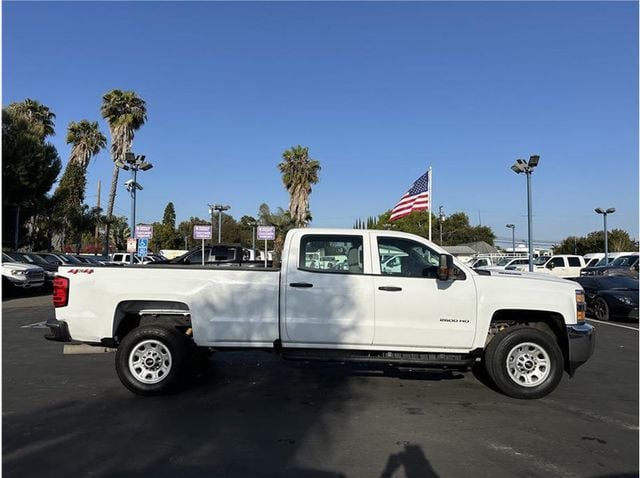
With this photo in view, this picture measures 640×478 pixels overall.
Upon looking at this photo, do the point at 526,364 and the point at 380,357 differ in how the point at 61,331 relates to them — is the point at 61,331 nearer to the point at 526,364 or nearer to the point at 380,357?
the point at 380,357

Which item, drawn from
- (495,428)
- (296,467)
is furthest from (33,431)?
(495,428)

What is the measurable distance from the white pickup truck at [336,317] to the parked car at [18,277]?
16331 mm

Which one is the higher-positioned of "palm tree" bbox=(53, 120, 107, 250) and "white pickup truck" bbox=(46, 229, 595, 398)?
"palm tree" bbox=(53, 120, 107, 250)

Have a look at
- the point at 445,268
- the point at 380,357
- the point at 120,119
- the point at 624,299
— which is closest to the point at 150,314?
the point at 380,357

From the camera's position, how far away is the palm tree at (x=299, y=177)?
46031mm

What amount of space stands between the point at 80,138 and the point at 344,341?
4165cm

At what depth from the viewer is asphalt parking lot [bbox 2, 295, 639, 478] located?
4234 millimetres

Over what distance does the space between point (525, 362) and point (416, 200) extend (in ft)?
53.0

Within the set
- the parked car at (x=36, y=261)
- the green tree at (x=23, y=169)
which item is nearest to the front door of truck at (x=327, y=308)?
the parked car at (x=36, y=261)

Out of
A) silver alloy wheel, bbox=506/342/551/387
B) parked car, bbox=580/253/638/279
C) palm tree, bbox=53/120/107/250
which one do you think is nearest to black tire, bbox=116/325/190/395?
silver alloy wheel, bbox=506/342/551/387

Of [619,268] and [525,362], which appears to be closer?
[525,362]

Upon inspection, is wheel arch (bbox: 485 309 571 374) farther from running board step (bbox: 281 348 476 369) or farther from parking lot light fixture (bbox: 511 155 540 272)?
parking lot light fixture (bbox: 511 155 540 272)

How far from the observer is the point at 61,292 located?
6.25 m

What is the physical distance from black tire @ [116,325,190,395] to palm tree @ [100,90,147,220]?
1382 inches
